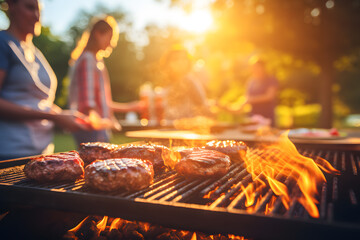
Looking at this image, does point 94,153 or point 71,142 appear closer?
point 94,153

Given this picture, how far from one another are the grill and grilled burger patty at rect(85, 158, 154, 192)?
0.15 feet

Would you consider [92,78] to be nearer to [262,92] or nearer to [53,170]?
[53,170]

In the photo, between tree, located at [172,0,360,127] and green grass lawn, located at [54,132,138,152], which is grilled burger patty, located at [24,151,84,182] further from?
green grass lawn, located at [54,132,138,152]

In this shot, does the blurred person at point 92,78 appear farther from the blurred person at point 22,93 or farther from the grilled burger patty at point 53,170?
the grilled burger patty at point 53,170

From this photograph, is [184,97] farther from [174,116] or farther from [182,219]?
[182,219]

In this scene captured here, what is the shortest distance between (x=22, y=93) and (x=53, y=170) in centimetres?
Result: 145

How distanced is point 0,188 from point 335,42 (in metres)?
10.6

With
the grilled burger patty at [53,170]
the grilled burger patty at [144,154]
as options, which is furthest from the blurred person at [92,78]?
the grilled burger patty at [53,170]

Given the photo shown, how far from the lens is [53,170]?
1.97m

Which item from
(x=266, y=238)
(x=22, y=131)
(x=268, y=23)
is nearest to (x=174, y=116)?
(x=22, y=131)

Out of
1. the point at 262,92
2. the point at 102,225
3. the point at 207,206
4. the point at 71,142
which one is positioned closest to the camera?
the point at 207,206

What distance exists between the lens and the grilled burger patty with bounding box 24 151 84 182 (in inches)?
76.7

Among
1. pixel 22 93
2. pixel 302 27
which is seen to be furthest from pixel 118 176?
pixel 302 27

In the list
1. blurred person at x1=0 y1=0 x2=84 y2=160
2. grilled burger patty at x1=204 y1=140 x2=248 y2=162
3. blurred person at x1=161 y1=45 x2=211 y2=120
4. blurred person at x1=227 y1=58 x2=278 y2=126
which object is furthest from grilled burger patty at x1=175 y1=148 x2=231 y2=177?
blurred person at x1=227 y1=58 x2=278 y2=126
